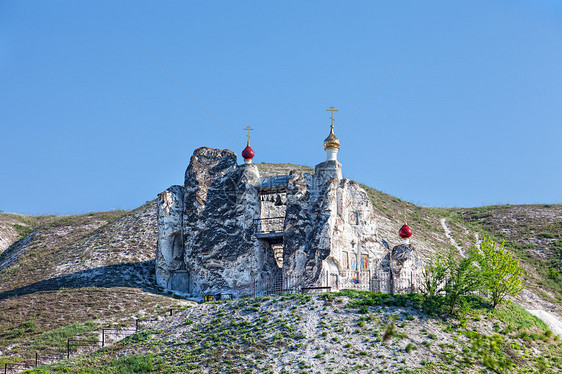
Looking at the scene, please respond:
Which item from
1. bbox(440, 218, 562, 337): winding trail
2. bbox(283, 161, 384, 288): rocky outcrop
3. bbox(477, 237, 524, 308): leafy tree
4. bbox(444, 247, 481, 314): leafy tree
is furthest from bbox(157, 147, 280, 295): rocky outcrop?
bbox(440, 218, 562, 337): winding trail

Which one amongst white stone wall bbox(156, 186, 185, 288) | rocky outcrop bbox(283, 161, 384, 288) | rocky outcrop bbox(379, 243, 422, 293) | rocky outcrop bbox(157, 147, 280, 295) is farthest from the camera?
white stone wall bbox(156, 186, 185, 288)

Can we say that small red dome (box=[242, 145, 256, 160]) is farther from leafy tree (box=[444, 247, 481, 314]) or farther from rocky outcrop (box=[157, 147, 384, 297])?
leafy tree (box=[444, 247, 481, 314])

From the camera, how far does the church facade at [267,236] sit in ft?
151

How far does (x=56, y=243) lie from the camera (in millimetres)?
69625

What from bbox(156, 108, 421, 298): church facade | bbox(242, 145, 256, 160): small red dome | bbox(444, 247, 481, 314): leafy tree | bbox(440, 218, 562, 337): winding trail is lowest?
bbox(440, 218, 562, 337): winding trail

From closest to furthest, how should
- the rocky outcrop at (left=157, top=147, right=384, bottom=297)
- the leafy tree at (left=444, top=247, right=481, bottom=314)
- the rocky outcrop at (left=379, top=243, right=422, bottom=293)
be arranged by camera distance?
the leafy tree at (left=444, top=247, right=481, bottom=314) < the rocky outcrop at (left=157, top=147, right=384, bottom=297) < the rocky outcrop at (left=379, top=243, right=422, bottom=293)

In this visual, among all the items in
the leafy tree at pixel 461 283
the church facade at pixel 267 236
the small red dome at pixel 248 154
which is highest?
the small red dome at pixel 248 154

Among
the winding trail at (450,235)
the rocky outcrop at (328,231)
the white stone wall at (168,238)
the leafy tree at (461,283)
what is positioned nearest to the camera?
the leafy tree at (461,283)

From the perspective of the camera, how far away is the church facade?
4600cm

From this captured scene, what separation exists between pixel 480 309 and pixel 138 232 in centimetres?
3261

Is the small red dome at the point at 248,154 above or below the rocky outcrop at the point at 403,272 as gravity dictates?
above

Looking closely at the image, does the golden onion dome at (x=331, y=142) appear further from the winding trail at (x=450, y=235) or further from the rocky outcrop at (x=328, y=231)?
the winding trail at (x=450, y=235)

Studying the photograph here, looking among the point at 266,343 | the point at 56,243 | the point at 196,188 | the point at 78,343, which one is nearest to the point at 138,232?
the point at 56,243

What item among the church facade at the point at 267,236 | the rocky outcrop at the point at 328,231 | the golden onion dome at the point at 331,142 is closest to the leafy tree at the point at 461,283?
the church facade at the point at 267,236
